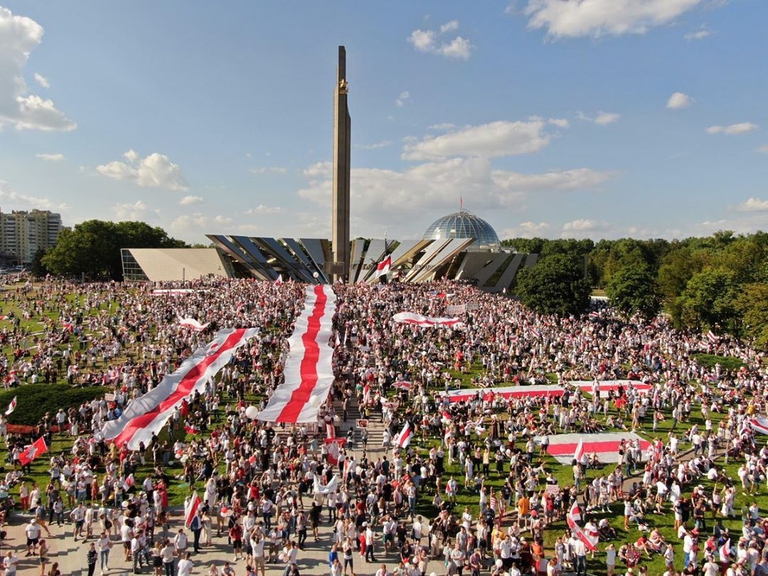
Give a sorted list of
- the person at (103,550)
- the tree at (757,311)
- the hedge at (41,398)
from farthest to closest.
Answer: the tree at (757,311) → the hedge at (41,398) → the person at (103,550)

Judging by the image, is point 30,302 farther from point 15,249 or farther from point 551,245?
point 15,249

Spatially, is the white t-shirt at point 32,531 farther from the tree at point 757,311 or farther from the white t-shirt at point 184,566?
the tree at point 757,311

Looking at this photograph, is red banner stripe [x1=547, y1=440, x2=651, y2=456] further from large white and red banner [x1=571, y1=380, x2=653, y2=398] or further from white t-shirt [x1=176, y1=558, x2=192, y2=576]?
white t-shirt [x1=176, y1=558, x2=192, y2=576]

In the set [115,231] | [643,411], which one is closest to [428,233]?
[115,231]

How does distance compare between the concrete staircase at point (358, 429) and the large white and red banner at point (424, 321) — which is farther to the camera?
the large white and red banner at point (424, 321)

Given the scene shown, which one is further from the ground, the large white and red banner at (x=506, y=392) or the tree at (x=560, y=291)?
the tree at (x=560, y=291)

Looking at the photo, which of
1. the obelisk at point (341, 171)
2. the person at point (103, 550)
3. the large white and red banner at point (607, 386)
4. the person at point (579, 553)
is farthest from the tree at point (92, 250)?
the person at point (579, 553)

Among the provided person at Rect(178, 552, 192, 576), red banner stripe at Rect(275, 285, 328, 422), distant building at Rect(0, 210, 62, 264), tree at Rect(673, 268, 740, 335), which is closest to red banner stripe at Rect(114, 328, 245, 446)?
red banner stripe at Rect(275, 285, 328, 422)

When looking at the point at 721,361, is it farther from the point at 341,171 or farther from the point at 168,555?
the point at 341,171
